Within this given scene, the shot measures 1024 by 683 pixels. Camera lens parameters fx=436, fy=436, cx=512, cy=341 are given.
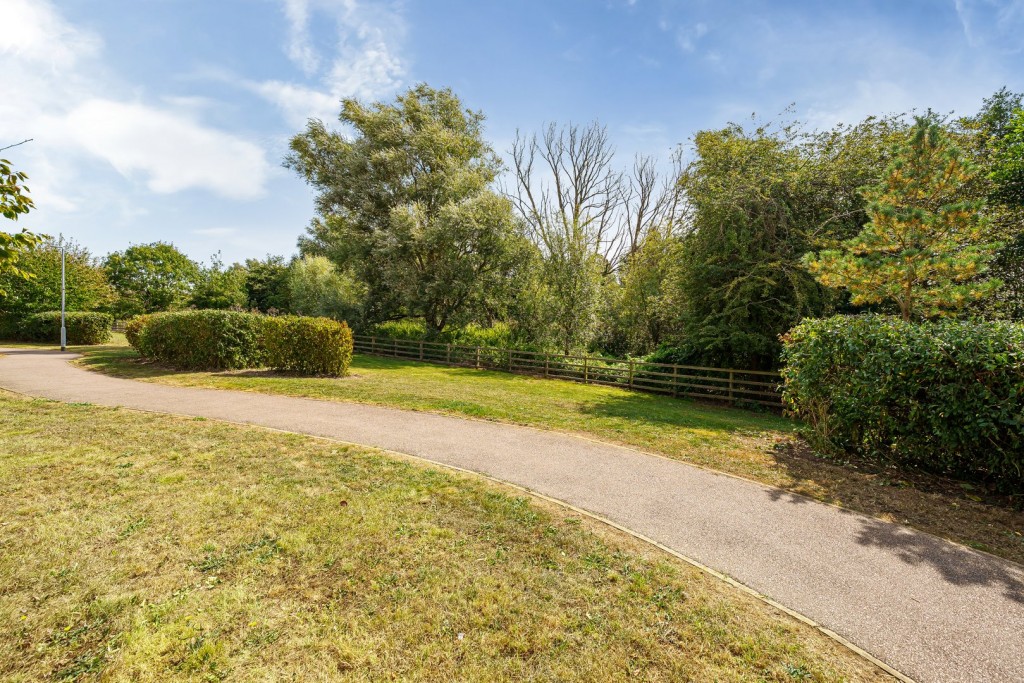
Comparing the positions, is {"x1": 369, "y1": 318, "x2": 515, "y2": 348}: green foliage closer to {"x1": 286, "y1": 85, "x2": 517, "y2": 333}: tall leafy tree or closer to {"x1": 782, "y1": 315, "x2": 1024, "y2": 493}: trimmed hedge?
{"x1": 286, "y1": 85, "x2": 517, "y2": 333}: tall leafy tree

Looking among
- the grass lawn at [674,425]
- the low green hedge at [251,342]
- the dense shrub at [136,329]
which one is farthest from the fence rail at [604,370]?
the dense shrub at [136,329]

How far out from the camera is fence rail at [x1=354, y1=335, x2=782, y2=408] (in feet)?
41.3

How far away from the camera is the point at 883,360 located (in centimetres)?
598

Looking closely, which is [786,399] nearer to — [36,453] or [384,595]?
[384,595]

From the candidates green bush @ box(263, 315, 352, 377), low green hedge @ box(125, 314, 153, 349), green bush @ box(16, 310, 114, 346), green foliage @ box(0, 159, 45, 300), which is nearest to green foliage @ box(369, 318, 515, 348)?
green bush @ box(263, 315, 352, 377)

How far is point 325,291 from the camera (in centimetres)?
3005

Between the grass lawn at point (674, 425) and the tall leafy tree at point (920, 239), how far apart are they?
10.9 feet

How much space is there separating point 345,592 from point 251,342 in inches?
532

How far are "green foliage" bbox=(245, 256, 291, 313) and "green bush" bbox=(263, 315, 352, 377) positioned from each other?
123 feet

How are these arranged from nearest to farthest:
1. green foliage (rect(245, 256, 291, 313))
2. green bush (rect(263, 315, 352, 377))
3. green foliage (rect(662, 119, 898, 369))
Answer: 1. green foliage (rect(662, 119, 898, 369))
2. green bush (rect(263, 315, 352, 377))
3. green foliage (rect(245, 256, 291, 313))

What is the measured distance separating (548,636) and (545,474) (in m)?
2.86

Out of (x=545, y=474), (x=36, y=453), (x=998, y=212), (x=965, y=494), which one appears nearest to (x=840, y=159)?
(x=998, y=212)

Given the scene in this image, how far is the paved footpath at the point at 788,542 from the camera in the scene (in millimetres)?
2822

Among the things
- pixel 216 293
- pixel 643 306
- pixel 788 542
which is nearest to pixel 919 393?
pixel 788 542
